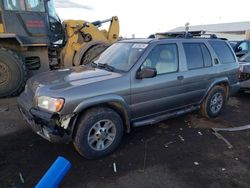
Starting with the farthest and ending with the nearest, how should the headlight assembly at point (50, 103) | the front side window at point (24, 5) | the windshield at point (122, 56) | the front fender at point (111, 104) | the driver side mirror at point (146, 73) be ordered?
the front side window at point (24, 5) → the windshield at point (122, 56) → the driver side mirror at point (146, 73) → the front fender at point (111, 104) → the headlight assembly at point (50, 103)

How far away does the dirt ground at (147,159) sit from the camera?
3.27m

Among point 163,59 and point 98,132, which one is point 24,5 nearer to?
point 163,59

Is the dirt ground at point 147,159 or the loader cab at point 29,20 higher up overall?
the loader cab at point 29,20

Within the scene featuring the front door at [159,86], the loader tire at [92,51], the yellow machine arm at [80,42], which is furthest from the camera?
the yellow machine arm at [80,42]

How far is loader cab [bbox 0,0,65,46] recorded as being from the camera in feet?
22.7

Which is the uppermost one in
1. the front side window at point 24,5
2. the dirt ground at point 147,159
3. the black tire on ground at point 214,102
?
the front side window at point 24,5

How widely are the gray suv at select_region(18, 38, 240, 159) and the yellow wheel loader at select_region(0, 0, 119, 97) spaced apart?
296 cm

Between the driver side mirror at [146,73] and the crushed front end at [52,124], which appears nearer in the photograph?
the crushed front end at [52,124]

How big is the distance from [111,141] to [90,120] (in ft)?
1.96

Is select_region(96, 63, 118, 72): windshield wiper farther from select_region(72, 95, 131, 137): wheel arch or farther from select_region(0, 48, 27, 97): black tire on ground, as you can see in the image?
select_region(0, 48, 27, 97): black tire on ground

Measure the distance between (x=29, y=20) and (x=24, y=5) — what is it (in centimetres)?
44

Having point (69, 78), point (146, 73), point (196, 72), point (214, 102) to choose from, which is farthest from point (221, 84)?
point (69, 78)

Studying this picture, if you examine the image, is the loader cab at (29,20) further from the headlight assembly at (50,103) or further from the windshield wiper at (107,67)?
the headlight assembly at (50,103)

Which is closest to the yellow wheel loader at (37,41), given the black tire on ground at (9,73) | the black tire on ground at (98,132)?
the black tire on ground at (9,73)
